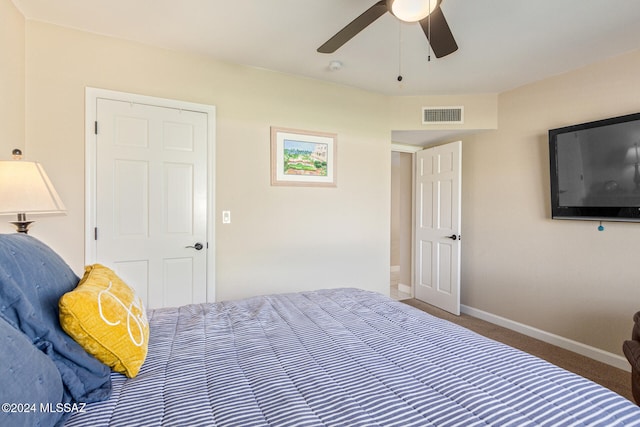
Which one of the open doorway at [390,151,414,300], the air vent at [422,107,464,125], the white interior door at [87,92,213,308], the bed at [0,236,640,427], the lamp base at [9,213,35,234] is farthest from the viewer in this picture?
the open doorway at [390,151,414,300]

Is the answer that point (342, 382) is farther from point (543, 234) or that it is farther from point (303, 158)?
point (543, 234)

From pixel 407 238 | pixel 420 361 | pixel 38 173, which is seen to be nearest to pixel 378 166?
pixel 407 238

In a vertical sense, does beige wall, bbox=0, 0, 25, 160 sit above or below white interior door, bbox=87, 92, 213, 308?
above

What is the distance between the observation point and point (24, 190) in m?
1.62

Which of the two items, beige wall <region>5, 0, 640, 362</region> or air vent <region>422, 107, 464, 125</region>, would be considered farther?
air vent <region>422, 107, 464, 125</region>

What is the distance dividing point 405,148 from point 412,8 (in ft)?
9.22

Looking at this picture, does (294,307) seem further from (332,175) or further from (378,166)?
(378,166)

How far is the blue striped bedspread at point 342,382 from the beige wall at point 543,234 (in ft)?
6.93

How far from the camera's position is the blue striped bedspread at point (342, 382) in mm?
791

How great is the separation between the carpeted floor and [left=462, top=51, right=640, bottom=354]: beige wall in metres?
0.16

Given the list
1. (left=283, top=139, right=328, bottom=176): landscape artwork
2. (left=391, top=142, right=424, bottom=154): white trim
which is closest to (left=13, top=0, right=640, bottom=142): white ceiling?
(left=283, top=139, right=328, bottom=176): landscape artwork

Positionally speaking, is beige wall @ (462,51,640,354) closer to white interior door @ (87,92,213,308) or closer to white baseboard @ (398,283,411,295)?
white baseboard @ (398,283,411,295)

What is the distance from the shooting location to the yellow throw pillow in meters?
0.89

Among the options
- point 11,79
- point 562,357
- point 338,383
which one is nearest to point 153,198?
point 11,79
